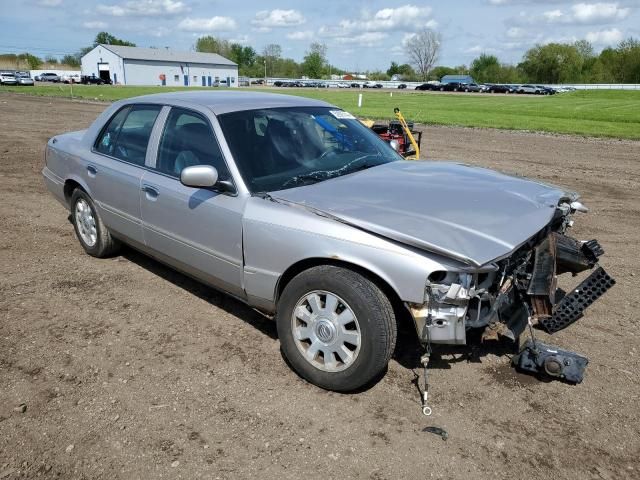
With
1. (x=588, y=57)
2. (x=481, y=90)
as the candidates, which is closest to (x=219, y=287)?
(x=481, y=90)

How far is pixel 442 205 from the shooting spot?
10.9 ft

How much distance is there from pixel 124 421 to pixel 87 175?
113 inches

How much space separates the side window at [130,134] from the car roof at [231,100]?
12 centimetres

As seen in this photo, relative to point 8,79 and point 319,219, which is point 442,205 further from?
point 8,79

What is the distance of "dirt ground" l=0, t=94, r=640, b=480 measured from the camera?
2.73 meters

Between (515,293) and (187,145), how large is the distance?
2604 millimetres

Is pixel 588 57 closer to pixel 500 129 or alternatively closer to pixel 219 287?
pixel 500 129

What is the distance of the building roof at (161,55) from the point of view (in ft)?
298

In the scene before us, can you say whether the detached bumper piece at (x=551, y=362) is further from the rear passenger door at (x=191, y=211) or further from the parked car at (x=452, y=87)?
the parked car at (x=452, y=87)

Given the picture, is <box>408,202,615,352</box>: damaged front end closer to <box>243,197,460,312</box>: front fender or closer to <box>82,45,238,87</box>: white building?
<box>243,197,460,312</box>: front fender

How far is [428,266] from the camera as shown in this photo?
281cm

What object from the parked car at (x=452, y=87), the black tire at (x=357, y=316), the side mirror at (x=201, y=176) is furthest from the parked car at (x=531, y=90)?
the black tire at (x=357, y=316)

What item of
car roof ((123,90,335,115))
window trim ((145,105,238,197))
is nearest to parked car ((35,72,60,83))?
car roof ((123,90,335,115))

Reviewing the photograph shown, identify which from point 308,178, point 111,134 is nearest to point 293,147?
Result: point 308,178
